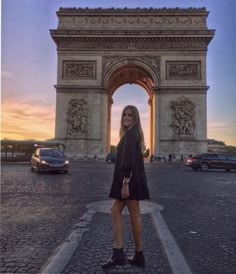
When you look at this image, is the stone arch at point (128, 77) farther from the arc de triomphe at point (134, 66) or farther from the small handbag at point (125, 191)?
the small handbag at point (125, 191)

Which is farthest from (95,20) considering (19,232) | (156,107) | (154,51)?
(19,232)

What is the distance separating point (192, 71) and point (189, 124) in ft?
18.7

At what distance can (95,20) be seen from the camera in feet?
115

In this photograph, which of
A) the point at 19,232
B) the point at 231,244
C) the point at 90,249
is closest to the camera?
the point at 90,249

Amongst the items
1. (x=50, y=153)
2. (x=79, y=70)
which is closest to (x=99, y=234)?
(x=50, y=153)

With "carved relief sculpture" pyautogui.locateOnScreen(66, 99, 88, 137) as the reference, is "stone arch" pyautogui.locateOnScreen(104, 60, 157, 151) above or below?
above

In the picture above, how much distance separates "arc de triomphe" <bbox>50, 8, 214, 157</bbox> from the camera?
33438 mm

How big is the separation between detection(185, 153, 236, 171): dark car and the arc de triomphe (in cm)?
961

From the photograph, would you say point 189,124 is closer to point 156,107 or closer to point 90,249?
point 156,107

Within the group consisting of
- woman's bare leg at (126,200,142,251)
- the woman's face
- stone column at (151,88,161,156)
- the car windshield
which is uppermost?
stone column at (151,88,161,156)

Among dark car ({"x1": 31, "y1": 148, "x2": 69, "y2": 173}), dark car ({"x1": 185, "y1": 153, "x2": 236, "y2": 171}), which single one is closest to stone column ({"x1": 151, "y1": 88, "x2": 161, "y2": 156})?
dark car ({"x1": 185, "y1": 153, "x2": 236, "y2": 171})

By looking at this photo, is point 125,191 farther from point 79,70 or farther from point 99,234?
point 79,70

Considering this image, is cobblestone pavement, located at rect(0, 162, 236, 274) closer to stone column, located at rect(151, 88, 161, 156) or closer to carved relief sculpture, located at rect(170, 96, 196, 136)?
carved relief sculpture, located at rect(170, 96, 196, 136)

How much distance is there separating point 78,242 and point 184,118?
30.3 meters
